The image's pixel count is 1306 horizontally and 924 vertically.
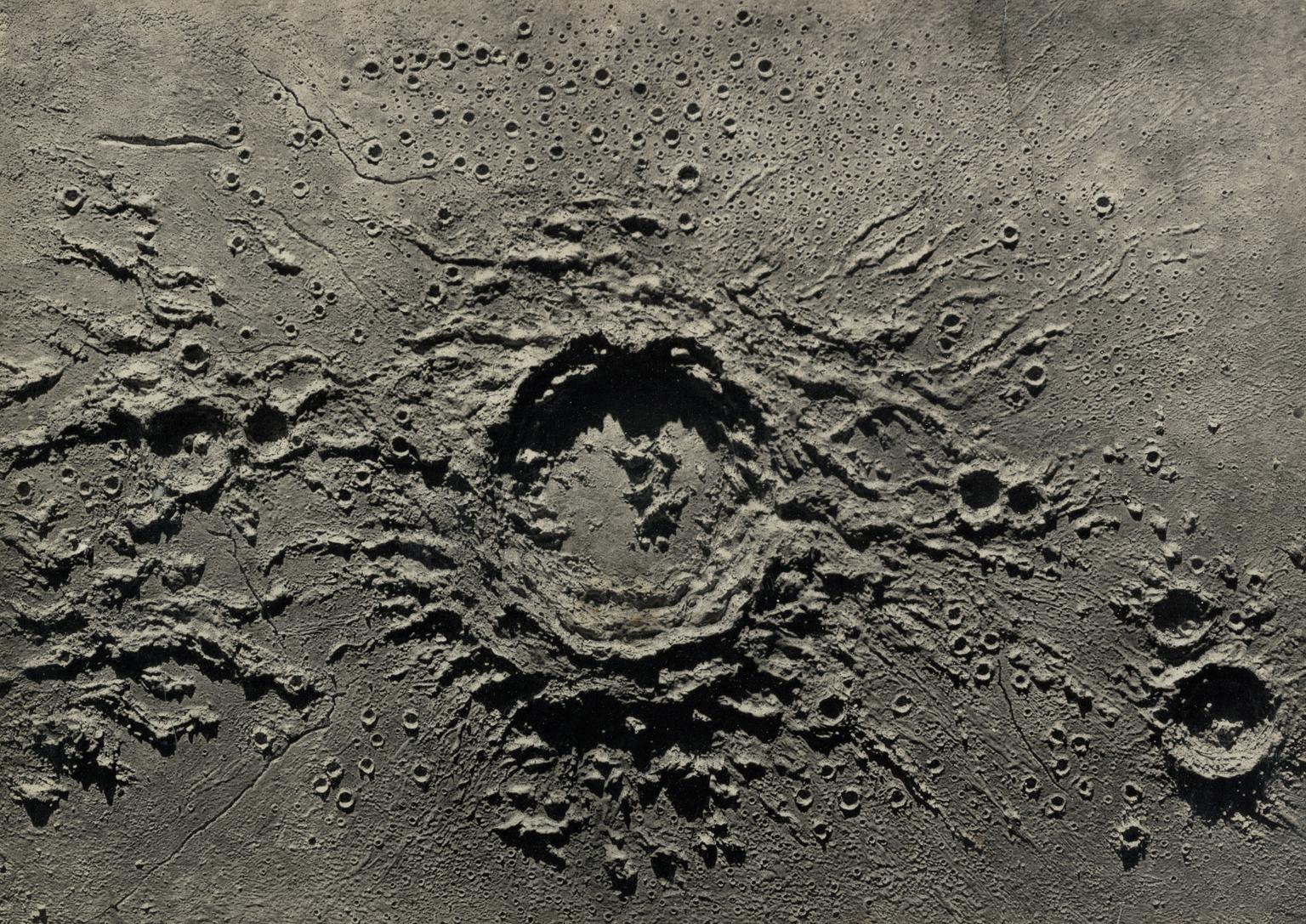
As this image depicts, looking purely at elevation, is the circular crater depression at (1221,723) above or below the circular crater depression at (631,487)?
below

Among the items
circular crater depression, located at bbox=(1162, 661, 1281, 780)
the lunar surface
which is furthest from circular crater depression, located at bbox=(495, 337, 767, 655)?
circular crater depression, located at bbox=(1162, 661, 1281, 780)

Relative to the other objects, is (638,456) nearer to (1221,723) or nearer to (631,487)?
(631,487)

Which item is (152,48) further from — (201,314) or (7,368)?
(7,368)

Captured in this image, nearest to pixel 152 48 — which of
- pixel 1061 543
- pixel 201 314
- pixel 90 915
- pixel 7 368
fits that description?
pixel 201 314

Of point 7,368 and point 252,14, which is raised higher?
point 252,14

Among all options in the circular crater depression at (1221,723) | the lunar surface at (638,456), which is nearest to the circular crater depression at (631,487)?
the lunar surface at (638,456)

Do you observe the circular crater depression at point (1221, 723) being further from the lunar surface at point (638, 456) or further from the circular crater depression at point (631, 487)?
the circular crater depression at point (631, 487)

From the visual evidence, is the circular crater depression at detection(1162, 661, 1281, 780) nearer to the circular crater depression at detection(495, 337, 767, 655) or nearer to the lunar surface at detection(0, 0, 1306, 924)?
the lunar surface at detection(0, 0, 1306, 924)
